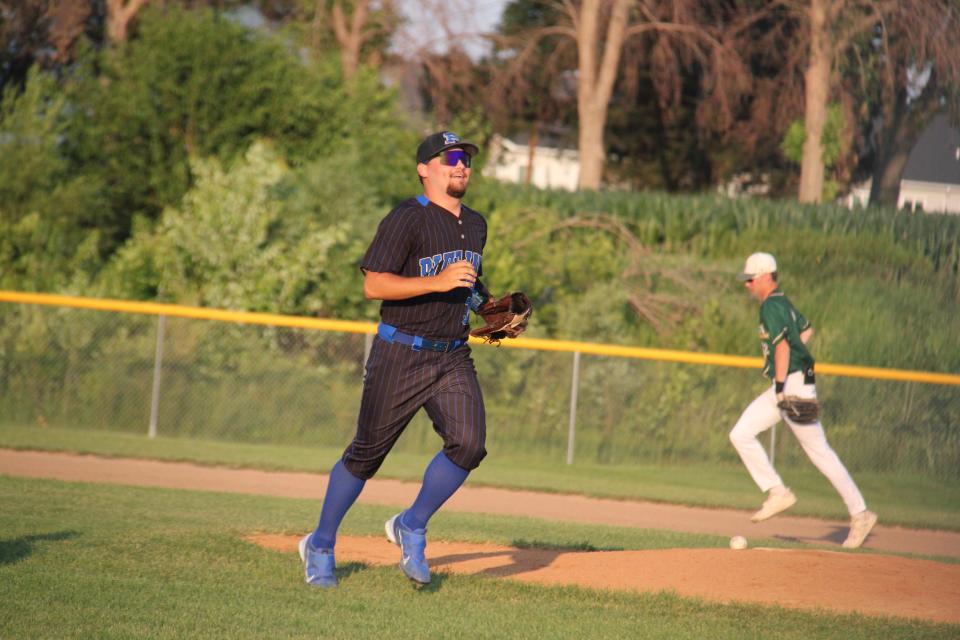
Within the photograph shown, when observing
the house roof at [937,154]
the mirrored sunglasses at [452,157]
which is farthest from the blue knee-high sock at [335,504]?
the house roof at [937,154]

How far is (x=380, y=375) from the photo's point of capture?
20.2ft

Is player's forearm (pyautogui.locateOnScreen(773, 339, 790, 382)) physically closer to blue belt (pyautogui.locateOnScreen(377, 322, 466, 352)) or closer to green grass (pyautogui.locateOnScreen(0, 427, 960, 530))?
green grass (pyautogui.locateOnScreen(0, 427, 960, 530))

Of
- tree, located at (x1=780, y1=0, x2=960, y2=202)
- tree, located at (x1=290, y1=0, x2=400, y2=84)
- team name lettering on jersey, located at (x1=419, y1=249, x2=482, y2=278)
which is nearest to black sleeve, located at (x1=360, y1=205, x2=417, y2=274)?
team name lettering on jersey, located at (x1=419, y1=249, x2=482, y2=278)

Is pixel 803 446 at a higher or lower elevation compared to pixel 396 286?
lower

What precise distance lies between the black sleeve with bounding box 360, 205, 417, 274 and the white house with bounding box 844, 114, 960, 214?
46.6 ft

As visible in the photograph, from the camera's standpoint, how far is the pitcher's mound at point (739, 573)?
6516 mm

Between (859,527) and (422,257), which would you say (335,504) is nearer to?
(422,257)

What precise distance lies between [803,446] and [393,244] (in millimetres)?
5100

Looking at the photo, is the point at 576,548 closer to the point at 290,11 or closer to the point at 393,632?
the point at 393,632

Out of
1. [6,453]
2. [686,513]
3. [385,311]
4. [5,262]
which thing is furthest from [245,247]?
[385,311]

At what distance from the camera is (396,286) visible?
5.92 meters

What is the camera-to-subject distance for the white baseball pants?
978 cm

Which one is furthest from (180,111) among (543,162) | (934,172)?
(543,162)

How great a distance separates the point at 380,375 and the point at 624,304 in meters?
13.1
